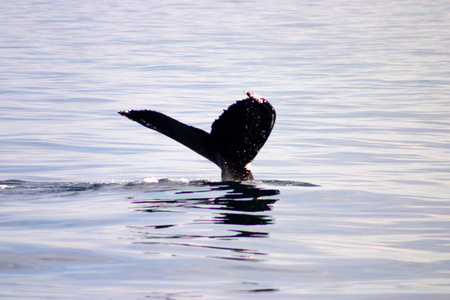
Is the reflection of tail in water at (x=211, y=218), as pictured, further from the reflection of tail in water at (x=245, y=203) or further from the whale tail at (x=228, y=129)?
the whale tail at (x=228, y=129)

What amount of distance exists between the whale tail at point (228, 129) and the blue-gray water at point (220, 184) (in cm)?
55

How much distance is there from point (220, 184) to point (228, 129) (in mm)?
1434

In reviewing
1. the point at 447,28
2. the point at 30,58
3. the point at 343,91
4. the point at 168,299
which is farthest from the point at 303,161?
the point at 447,28

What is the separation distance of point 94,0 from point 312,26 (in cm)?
3525

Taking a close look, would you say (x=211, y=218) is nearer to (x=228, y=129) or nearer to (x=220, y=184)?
(x=228, y=129)

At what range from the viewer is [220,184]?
10070 mm

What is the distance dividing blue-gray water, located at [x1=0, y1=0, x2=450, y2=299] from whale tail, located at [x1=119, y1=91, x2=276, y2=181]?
55 cm

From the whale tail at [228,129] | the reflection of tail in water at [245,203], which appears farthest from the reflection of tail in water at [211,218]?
the whale tail at [228,129]

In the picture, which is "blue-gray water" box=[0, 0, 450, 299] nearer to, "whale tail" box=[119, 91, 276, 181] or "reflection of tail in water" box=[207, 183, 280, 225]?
"reflection of tail in water" box=[207, 183, 280, 225]

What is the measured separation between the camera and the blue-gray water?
6.43 meters

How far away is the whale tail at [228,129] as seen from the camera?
856cm

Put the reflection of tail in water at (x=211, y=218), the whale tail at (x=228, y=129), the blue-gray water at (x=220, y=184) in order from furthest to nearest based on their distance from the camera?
the whale tail at (x=228, y=129)
the reflection of tail in water at (x=211, y=218)
the blue-gray water at (x=220, y=184)

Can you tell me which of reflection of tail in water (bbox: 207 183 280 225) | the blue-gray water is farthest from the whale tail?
the blue-gray water

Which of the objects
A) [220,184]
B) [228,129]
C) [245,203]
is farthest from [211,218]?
[220,184]
